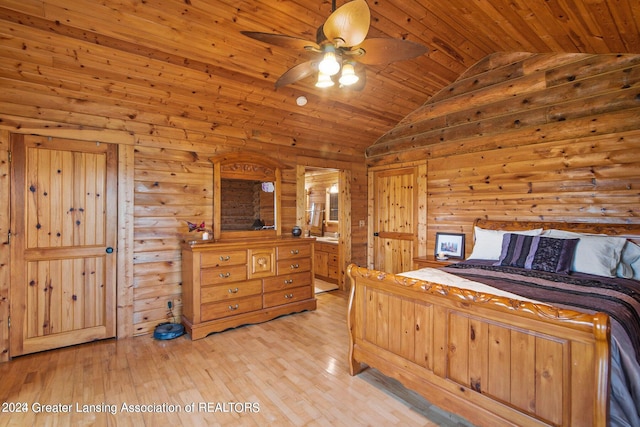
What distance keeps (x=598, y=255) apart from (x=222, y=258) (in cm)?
376

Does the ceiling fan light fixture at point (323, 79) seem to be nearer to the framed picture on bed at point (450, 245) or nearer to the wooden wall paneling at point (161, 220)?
the wooden wall paneling at point (161, 220)

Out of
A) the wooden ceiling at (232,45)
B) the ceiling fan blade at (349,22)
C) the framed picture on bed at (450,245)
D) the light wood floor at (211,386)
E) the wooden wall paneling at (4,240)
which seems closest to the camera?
the ceiling fan blade at (349,22)

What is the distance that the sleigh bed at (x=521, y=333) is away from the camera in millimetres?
1478

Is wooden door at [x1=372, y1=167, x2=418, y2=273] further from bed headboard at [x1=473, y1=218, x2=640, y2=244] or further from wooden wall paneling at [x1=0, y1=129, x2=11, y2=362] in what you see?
wooden wall paneling at [x1=0, y1=129, x2=11, y2=362]

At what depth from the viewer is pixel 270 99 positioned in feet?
12.5

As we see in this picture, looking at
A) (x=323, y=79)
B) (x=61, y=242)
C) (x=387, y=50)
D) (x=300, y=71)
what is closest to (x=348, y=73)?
Result: (x=323, y=79)

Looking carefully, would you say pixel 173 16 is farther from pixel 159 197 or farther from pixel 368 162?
pixel 368 162

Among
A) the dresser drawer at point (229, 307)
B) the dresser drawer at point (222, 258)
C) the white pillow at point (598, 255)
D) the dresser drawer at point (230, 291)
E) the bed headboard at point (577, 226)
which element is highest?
the bed headboard at point (577, 226)

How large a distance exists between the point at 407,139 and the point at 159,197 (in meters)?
3.81

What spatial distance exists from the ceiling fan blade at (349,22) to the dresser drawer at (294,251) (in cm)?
275

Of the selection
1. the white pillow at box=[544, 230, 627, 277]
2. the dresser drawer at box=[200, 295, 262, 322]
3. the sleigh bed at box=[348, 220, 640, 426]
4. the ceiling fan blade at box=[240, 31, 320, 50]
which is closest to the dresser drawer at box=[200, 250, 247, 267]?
the dresser drawer at box=[200, 295, 262, 322]

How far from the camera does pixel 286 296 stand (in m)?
4.10

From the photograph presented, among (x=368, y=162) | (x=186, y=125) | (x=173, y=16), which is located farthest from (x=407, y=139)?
(x=173, y=16)

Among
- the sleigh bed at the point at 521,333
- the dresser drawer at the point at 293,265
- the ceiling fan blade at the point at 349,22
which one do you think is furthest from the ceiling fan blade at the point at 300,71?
the dresser drawer at the point at 293,265
